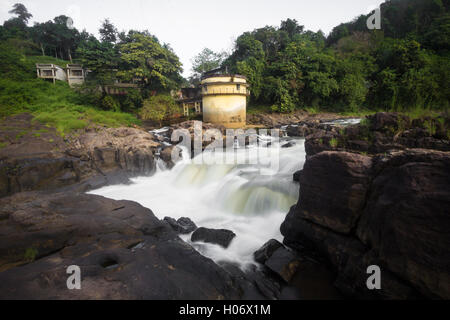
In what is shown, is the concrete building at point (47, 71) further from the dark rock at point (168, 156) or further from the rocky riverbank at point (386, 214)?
the rocky riverbank at point (386, 214)

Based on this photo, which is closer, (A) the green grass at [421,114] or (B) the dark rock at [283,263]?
(B) the dark rock at [283,263]

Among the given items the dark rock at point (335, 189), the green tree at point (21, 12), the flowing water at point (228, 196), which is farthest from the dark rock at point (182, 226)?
the green tree at point (21, 12)

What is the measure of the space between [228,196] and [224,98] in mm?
14459

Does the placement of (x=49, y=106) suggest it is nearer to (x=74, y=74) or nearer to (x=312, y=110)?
(x=74, y=74)

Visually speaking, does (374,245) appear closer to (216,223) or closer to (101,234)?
(216,223)

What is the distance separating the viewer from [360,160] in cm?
429

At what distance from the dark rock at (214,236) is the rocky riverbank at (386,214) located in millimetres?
1607

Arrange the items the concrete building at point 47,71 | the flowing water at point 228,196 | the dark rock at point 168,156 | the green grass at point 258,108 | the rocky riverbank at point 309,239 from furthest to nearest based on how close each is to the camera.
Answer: the green grass at point 258,108 → the concrete building at point 47,71 → the dark rock at point 168,156 → the flowing water at point 228,196 → the rocky riverbank at point 309,239

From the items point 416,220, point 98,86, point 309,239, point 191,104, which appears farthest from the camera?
point 191,104

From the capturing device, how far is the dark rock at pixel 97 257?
11.1 ft

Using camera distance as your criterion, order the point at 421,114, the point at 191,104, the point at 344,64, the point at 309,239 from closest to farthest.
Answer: the point at 309,239
the point at 421,114
the point at 344,64
the point at 191,104

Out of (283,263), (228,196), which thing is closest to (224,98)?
(228,196)

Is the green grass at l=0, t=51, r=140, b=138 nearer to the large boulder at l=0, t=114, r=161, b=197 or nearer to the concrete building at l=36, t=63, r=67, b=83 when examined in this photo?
the large boulder at l=0, t=114, r=161, b=197

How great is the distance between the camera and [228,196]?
348 inches
